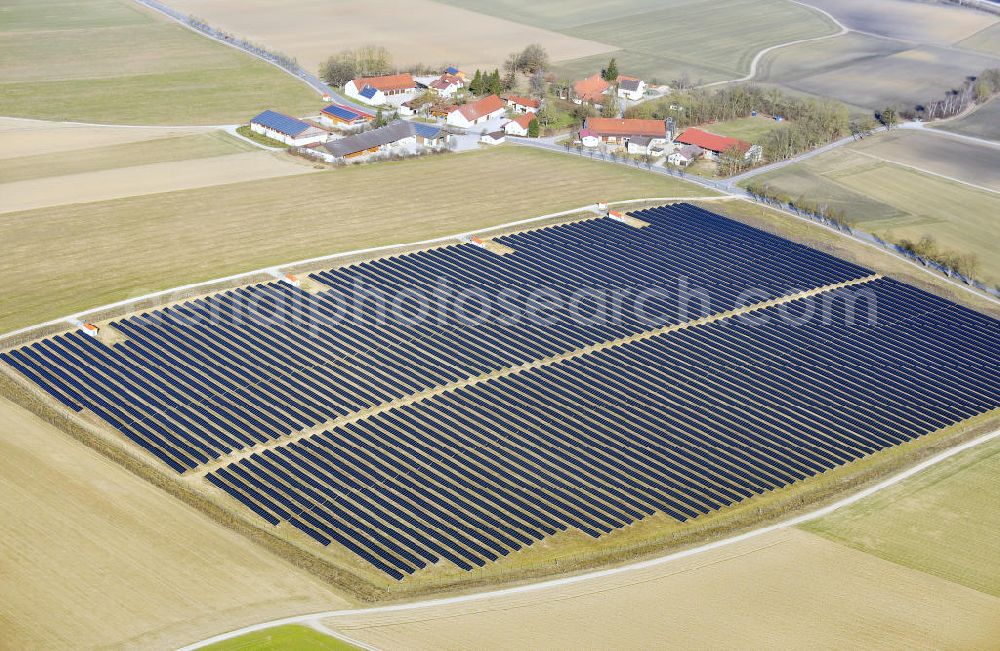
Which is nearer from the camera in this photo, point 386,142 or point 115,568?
point 115,568

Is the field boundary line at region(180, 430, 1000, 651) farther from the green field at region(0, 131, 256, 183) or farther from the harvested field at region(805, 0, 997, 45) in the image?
the harvested field at region(805, 0, 997, 45)

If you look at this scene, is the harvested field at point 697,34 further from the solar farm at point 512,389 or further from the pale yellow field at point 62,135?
the solar farm at point 512,389

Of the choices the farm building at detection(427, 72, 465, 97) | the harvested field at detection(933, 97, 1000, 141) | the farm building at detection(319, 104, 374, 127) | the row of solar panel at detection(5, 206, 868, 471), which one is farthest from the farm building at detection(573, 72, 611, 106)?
the row of solar panel at detection(5, 206, 868, 471)

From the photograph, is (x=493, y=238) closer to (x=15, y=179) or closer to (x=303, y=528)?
(x=303, y=528)

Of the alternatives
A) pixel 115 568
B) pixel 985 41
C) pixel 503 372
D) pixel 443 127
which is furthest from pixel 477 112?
pixel 985 41

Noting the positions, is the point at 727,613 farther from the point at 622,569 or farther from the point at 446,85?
the point at 446,85

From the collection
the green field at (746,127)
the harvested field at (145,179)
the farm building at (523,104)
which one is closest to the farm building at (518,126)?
the farm building at (523,104)
